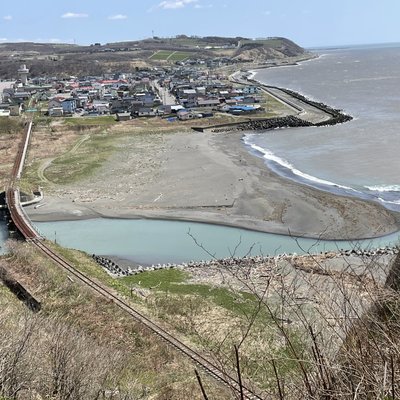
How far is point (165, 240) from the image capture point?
20.1 m

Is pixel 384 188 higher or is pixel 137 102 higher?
pixel 137 102

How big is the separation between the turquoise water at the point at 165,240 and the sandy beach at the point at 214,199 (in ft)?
1.96

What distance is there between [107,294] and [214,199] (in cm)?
1104

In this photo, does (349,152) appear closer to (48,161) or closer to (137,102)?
(48,161)

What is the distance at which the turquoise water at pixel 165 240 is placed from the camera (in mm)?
18312

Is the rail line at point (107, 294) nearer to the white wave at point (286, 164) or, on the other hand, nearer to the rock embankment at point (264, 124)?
the white wave at point (286, 164)

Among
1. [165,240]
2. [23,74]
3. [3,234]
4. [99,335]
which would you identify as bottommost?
[3,234]

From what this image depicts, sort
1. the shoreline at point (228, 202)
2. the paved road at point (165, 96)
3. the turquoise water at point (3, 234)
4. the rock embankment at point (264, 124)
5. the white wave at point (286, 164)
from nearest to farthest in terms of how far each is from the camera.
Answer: the turquoise water at point (3, 234)
the shoreline at point (228, 202)
the white wave at point (286, 164)
the rock embankment at point (264, 124)
the paved road at point (165, 96)

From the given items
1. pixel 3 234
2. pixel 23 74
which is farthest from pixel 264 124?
pixel 23 74

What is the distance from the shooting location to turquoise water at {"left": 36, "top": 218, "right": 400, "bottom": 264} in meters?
18.3


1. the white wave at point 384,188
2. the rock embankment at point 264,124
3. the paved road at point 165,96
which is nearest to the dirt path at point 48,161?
the rock embankment at point 264,124

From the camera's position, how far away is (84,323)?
12398mm

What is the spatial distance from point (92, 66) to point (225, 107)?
7300cm

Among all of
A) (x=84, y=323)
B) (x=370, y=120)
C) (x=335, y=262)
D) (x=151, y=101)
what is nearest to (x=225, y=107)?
(x=151, y=101)
